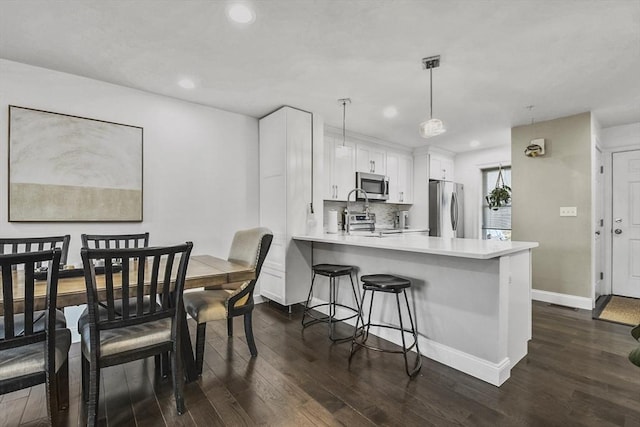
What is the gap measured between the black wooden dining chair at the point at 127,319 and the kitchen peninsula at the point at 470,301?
147cm

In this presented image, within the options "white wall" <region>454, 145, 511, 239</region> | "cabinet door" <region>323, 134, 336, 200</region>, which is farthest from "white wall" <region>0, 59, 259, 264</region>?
"white wall" <region>454, 145, 511, 239</region>

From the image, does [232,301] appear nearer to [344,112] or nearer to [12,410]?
[12,410]

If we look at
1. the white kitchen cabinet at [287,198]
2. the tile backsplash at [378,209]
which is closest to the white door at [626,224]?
the tile backsplash at [378,209]

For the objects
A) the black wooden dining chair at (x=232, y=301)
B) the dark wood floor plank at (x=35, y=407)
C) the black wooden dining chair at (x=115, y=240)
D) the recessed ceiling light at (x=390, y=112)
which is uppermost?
the recessed ceiling light at (x=390, y=112)

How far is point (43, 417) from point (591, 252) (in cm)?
527

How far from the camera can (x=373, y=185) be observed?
5113 millimetres

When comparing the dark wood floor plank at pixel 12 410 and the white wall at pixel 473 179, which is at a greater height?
the white wall at pixel 473 179

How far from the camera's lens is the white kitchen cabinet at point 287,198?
11.8 feet

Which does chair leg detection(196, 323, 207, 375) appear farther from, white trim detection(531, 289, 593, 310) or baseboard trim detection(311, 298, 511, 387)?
white trim detection(531, 289, 593, 310)

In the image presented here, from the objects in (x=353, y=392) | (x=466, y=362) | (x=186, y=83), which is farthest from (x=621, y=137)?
(x=186, y=83)

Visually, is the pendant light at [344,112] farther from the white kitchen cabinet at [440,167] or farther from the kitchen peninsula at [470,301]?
the white kitchen cabinet at [440,167]

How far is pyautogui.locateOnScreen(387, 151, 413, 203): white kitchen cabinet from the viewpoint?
5.48 meters

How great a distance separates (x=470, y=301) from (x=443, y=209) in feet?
12.1

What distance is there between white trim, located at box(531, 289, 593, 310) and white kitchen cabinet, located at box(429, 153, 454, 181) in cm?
252
